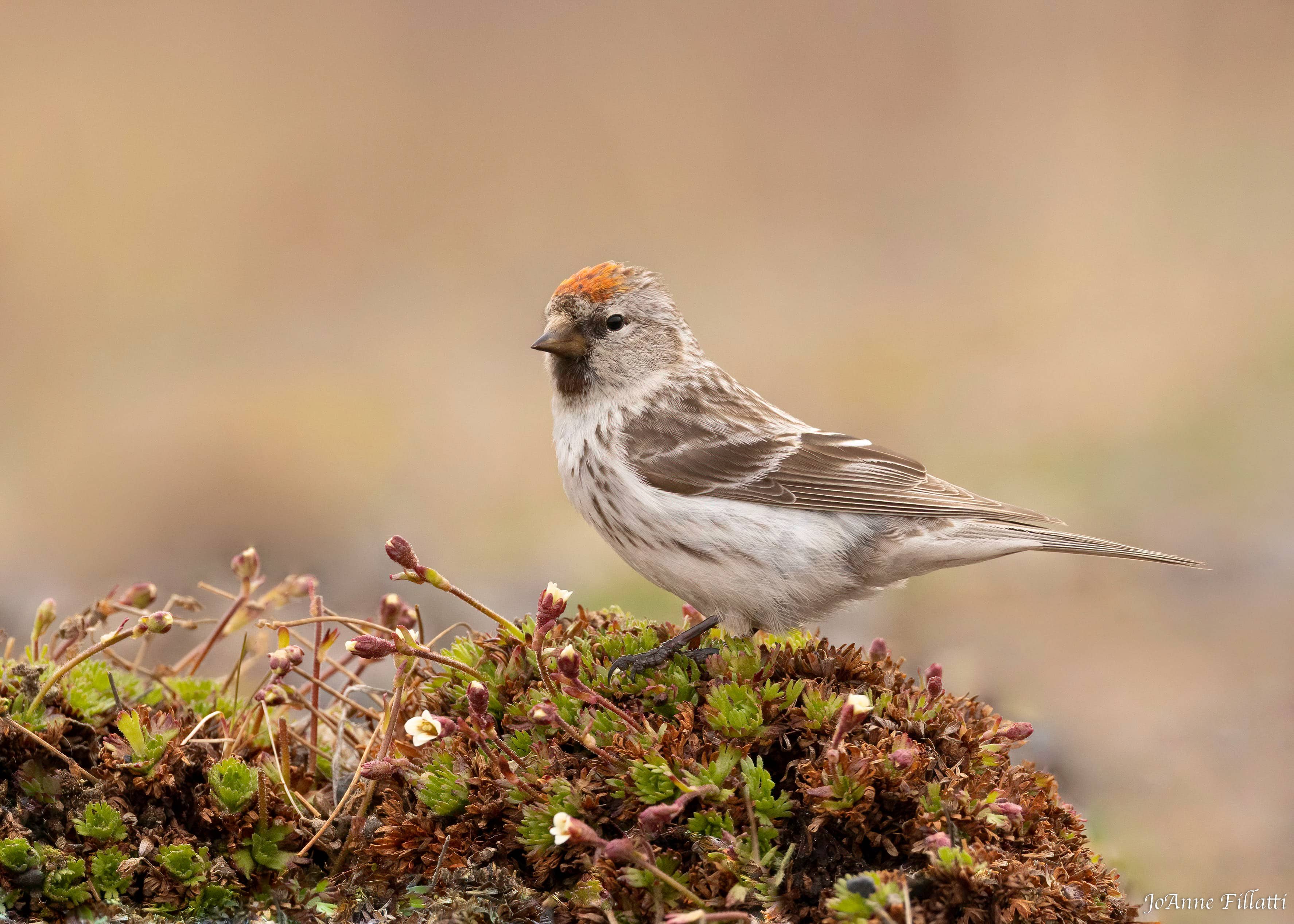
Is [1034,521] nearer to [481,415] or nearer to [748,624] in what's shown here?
[748,624]

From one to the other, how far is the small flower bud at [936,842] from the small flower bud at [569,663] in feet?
3.35

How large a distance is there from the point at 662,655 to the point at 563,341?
69.3 inches

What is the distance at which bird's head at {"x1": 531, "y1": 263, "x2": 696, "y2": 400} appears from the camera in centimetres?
516

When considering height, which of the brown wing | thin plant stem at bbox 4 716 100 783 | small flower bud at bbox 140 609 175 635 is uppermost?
the brown wing

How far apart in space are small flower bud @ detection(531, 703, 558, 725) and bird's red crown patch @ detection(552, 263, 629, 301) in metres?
2.42

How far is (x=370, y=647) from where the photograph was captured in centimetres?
316

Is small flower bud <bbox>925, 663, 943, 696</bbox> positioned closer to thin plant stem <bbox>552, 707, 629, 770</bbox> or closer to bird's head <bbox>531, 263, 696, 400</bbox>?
thin plant stem <bbox>552, 707, 629, 770</bbox>

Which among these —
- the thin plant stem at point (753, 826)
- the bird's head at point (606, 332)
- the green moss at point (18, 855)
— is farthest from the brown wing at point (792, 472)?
the green moss at point (18, 855)

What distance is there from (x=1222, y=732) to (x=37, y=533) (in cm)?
856

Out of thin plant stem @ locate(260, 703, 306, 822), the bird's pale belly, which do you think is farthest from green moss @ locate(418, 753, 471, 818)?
the bird's pale belly

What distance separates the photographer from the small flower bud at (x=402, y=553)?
324 centimetres

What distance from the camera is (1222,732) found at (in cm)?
711
